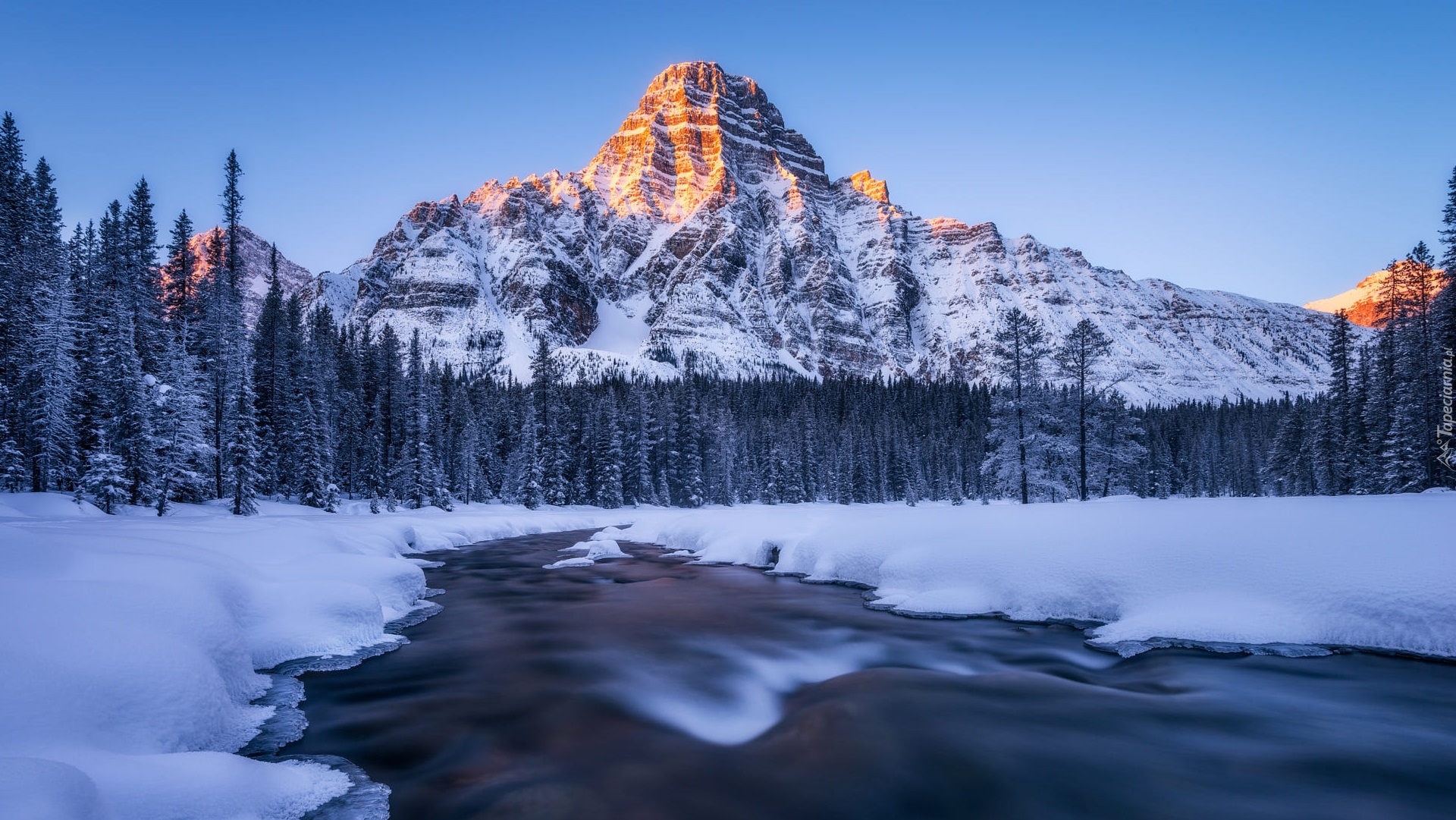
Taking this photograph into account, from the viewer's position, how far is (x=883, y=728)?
7.77 metres

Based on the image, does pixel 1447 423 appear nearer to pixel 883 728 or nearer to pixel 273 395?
pixel 883 728

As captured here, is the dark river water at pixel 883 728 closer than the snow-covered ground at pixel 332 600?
No

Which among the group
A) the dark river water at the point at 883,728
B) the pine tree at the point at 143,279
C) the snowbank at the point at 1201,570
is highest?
the pine tree at the point at 143,279

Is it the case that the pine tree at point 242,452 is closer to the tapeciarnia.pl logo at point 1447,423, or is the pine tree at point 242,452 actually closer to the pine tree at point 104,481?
the pine tree at point 104,481

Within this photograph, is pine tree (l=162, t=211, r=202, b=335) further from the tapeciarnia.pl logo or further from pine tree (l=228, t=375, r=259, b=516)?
the tapeciarnia.pl logo

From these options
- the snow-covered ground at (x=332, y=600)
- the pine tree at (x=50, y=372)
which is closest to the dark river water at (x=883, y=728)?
the snow-covered ground at (x=332, y=600)

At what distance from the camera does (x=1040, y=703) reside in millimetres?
8727

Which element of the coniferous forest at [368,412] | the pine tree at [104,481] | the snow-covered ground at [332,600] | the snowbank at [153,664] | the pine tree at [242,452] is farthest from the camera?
the pine tree at [242,452]

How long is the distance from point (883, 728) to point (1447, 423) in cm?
4330

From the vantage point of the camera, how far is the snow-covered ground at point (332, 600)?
5445mm

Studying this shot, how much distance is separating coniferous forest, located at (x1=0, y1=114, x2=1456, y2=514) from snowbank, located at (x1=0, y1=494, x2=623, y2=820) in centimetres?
2497

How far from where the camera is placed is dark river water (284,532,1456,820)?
6.34 metres

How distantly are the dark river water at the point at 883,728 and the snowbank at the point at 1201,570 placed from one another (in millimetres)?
612

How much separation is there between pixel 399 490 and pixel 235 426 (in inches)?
808
